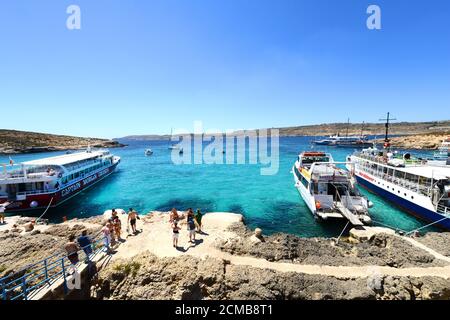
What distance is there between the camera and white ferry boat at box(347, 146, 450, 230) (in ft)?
59.4

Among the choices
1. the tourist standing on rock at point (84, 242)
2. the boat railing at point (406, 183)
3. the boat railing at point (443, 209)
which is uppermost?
the boat railing at point (406, 183)

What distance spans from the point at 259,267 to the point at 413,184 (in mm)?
20786

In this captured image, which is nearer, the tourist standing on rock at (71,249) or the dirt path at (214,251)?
the tourist standing on rock at (71,249)

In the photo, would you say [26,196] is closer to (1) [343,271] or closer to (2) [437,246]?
(1) [343,271]

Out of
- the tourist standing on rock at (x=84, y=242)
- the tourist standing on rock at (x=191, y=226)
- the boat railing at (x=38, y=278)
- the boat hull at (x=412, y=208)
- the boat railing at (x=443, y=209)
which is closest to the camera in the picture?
the boat railing at (x=38, y=278)

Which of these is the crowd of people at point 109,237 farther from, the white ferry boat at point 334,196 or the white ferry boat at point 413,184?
the white ferry boat at point 413,184

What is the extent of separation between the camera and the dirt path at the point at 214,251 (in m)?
10.2

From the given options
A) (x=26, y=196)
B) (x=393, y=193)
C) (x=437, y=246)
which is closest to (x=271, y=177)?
(x=393, y=193)

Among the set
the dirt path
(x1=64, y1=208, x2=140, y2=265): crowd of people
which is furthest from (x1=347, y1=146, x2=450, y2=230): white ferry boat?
(x1=64, y1=208, x2=140, y2=265): crowd of people

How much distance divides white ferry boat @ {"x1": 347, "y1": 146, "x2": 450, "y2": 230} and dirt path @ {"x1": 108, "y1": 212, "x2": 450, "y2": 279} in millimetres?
8018

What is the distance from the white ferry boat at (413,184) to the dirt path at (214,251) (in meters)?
8.02

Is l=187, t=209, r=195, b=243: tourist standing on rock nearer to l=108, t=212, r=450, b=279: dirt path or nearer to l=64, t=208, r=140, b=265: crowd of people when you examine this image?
l=108, t=212, r=450, b=279: dirt path

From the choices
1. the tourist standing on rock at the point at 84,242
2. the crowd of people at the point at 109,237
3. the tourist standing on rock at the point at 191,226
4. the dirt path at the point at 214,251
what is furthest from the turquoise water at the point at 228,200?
the tourist standing on rock at the point at 84,242
